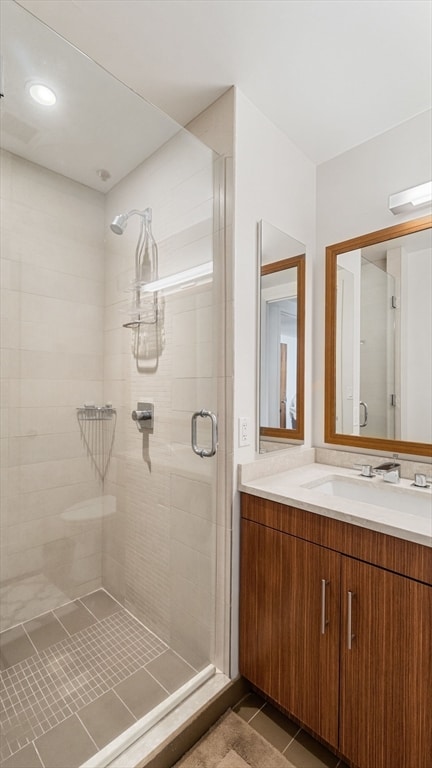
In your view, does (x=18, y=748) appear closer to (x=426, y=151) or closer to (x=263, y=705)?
(x=263, y=705)

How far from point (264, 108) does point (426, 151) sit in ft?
2.46

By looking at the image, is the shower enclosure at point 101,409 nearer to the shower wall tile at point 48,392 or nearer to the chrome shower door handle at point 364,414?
the shower wall tile at point 48,392

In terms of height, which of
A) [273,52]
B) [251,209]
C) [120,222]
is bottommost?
[120,222]

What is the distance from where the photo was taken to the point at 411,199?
157 cm

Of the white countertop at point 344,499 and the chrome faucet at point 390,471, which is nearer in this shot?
the white countertop at point 344,499

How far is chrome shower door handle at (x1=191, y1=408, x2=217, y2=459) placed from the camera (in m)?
1.50

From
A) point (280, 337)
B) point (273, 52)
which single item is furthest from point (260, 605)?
point (273, 52)

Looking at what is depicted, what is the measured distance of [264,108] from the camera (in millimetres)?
1619

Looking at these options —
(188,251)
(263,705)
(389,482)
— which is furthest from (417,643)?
(188,251)

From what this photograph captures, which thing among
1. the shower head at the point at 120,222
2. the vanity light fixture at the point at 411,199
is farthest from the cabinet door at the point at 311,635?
the vanity light fixture at the point at 411,199

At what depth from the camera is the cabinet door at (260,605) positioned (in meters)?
1.37

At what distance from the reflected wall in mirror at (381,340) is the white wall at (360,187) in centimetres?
5

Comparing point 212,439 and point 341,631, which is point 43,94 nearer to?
point 212,439

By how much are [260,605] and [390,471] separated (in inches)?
30.5
